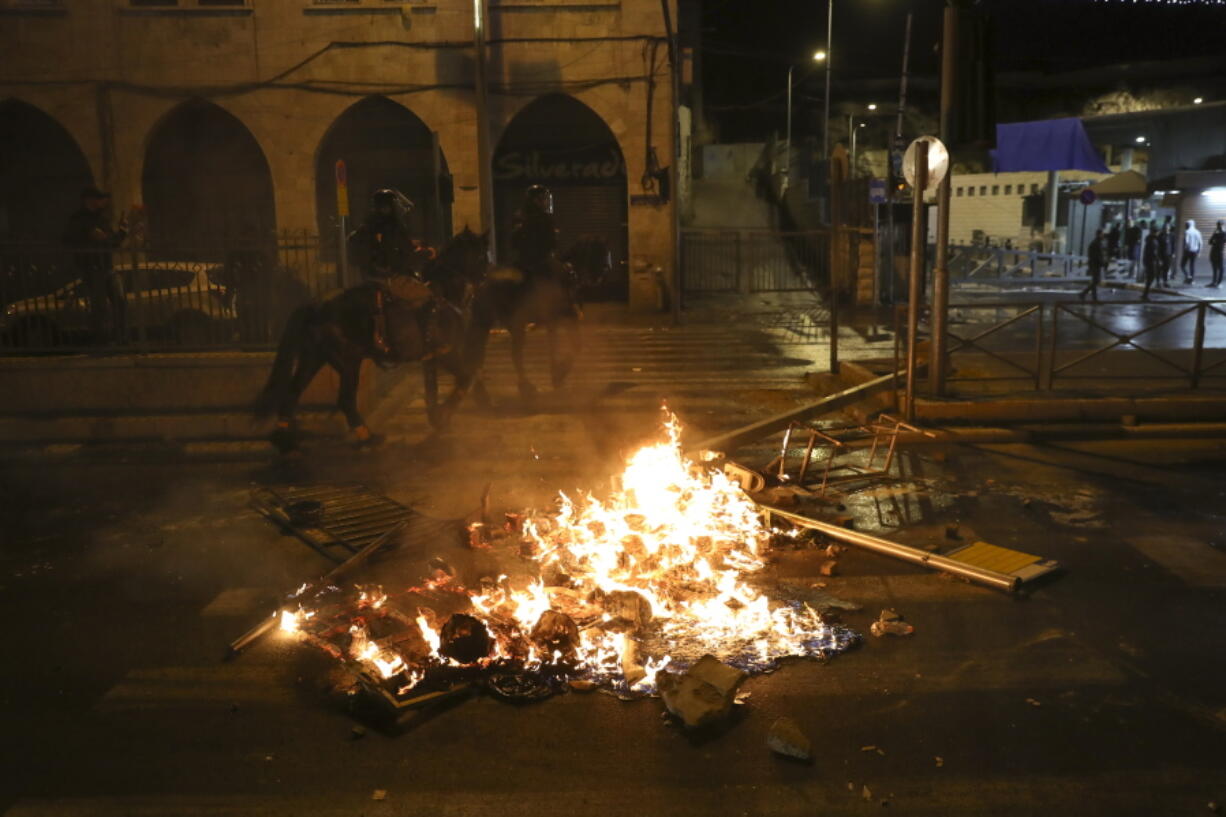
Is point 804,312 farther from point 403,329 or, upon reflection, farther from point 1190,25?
point 1190,25

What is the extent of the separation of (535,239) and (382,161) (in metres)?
→ 12.8

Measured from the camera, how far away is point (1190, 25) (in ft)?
143

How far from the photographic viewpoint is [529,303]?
11.9 meters

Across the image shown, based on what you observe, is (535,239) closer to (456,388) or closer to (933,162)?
(456,388)

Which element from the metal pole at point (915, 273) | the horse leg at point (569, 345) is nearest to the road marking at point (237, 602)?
the horse leg at point (569, 345)

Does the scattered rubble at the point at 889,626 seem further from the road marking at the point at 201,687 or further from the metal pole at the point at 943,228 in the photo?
the metal pole at the point at 943,228

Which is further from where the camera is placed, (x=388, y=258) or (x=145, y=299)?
(x=145, y=299)

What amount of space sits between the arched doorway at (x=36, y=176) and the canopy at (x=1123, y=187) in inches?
1185

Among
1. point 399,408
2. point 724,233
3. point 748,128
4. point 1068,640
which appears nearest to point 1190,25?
point 748,128

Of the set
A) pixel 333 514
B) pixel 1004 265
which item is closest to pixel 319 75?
pixel 333 514

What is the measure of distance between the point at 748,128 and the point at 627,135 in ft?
70.2

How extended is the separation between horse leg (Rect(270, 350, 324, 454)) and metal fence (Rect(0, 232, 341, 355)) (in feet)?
6.86

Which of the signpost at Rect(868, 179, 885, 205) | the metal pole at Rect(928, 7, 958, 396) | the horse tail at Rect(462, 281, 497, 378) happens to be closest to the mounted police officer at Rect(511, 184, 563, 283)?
the horse tail at Rect(462, 281, 497, 378)

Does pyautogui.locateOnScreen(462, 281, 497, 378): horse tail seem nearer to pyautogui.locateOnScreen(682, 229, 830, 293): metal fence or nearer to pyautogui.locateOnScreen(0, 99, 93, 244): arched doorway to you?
pyautogui.locateOnScreen(682, 229, 830, 293): metal fence
